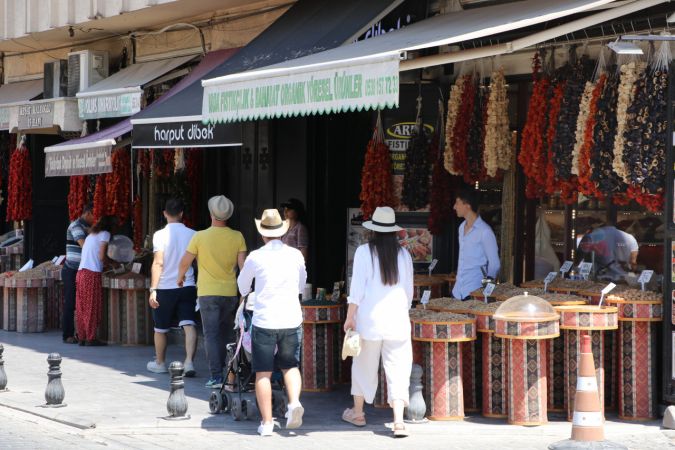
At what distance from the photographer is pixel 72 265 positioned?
51.6 feet

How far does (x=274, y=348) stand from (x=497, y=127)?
11.3 feet

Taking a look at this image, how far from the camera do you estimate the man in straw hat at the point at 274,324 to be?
9414 mm

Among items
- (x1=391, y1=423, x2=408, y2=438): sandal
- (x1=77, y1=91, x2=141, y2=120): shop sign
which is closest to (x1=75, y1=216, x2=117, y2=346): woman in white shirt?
(x1=77, y1=91, x2=141, y2=120): shop sign

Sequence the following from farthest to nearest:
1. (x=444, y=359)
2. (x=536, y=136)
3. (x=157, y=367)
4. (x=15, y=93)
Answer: (x=15, y=93) < (x=157, y=367) < (x=536, y=136) < (x=444, y=359)

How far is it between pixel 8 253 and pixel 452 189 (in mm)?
10782

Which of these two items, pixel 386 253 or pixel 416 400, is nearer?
pixel 386 253

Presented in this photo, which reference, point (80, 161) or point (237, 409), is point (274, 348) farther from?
point (80, 161)

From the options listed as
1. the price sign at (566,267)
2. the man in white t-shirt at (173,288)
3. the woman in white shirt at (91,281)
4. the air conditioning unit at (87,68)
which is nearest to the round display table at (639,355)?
the price sign at (566,267)

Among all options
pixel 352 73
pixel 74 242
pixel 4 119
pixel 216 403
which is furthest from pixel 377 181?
pixel 4 119

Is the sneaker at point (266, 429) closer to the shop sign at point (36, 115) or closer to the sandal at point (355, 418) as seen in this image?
the sandal at point (355, 418)

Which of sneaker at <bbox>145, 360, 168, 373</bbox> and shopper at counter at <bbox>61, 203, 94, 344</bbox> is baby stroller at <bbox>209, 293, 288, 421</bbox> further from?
shopper at counter at <bbox>61, 203, 94, 344</bbox>

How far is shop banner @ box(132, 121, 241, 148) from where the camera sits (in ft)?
40.7

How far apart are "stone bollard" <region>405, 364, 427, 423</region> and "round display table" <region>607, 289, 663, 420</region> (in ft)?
5.58

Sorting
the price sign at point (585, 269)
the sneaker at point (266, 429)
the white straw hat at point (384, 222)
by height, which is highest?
the white straw hat at point (384, 222)
